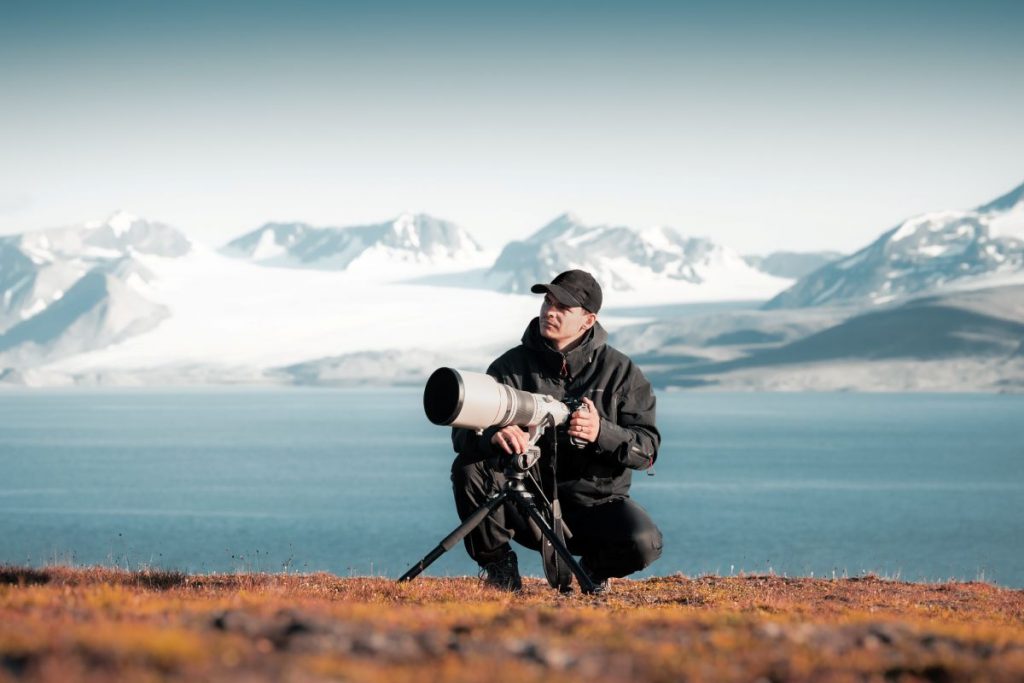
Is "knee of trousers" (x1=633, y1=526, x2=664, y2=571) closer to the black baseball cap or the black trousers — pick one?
the black trousers

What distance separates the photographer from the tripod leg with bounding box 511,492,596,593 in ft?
29.2

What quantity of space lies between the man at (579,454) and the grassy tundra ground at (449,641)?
1027 mm

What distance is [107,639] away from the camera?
4824mm

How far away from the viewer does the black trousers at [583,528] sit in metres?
9.26

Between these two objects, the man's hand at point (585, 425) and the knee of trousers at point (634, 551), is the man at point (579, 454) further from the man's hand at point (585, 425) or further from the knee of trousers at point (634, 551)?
the man's hand at point (585, 425)

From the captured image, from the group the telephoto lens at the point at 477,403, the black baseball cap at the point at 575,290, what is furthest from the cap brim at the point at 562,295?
the telephoto lens at the point at 477,403

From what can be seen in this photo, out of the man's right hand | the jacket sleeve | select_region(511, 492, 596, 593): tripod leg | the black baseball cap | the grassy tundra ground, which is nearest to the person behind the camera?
the grassy tundra ground

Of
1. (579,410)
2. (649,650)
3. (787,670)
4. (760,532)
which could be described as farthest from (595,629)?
(760,532)

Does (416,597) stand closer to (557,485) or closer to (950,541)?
(557,485)

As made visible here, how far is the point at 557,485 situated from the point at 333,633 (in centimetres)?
460

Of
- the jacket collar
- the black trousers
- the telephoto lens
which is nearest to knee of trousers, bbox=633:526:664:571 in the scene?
the black trousers

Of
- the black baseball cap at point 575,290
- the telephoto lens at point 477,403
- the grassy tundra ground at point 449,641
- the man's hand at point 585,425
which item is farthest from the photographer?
the black baseball cap at point 575,290

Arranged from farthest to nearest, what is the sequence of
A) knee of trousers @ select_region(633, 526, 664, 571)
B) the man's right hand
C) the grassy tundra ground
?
knee of trousers @ select_region(633, 526, 664, 571)
the man's right hand
the grassy tundra ground

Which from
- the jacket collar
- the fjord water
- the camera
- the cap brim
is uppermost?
the cap brim
